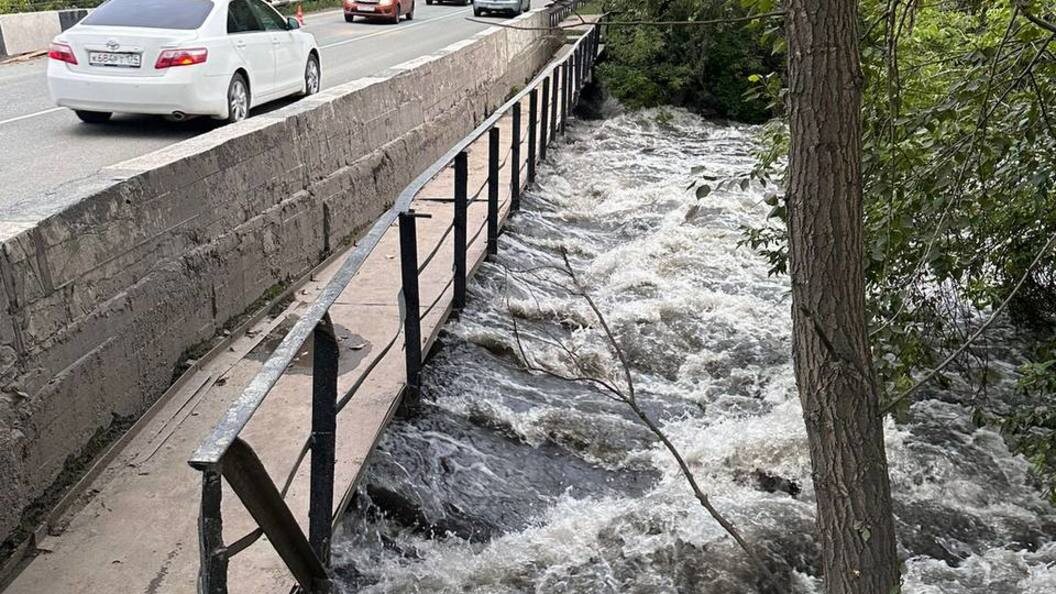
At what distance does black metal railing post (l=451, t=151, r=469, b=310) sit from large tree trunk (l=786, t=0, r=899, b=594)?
422 centimetres

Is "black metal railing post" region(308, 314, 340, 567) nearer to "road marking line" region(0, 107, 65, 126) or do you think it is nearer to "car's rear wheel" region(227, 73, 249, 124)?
"car's rear wheel" region(227, 73, 249, 124)

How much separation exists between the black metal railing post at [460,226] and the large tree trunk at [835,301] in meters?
4.22

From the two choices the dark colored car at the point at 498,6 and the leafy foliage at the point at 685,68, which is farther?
the dark colored car at the point at 498,6

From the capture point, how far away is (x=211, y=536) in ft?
6.95

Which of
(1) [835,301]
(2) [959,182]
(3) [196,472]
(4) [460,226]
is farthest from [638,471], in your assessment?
(1) [835,301]

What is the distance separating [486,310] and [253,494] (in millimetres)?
4682

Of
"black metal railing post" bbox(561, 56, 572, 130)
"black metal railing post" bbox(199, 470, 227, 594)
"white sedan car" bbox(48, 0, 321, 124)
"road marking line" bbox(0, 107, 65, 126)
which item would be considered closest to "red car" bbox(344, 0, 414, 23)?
"black metal railing post" bbox(561, 56, 572, 130)

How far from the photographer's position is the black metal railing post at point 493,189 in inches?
298

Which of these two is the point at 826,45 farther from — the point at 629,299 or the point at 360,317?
the point at 629,299

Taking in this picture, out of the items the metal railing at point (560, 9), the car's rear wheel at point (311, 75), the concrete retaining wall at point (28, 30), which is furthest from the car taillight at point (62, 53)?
the metal railing at point (560, 9)

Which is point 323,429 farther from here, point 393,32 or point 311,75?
point 393,32

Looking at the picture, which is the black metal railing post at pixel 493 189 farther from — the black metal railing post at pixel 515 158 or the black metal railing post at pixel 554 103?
the black metal railing post at pixel 554 103

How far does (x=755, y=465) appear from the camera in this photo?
561cm

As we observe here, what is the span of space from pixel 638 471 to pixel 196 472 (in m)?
2.33
